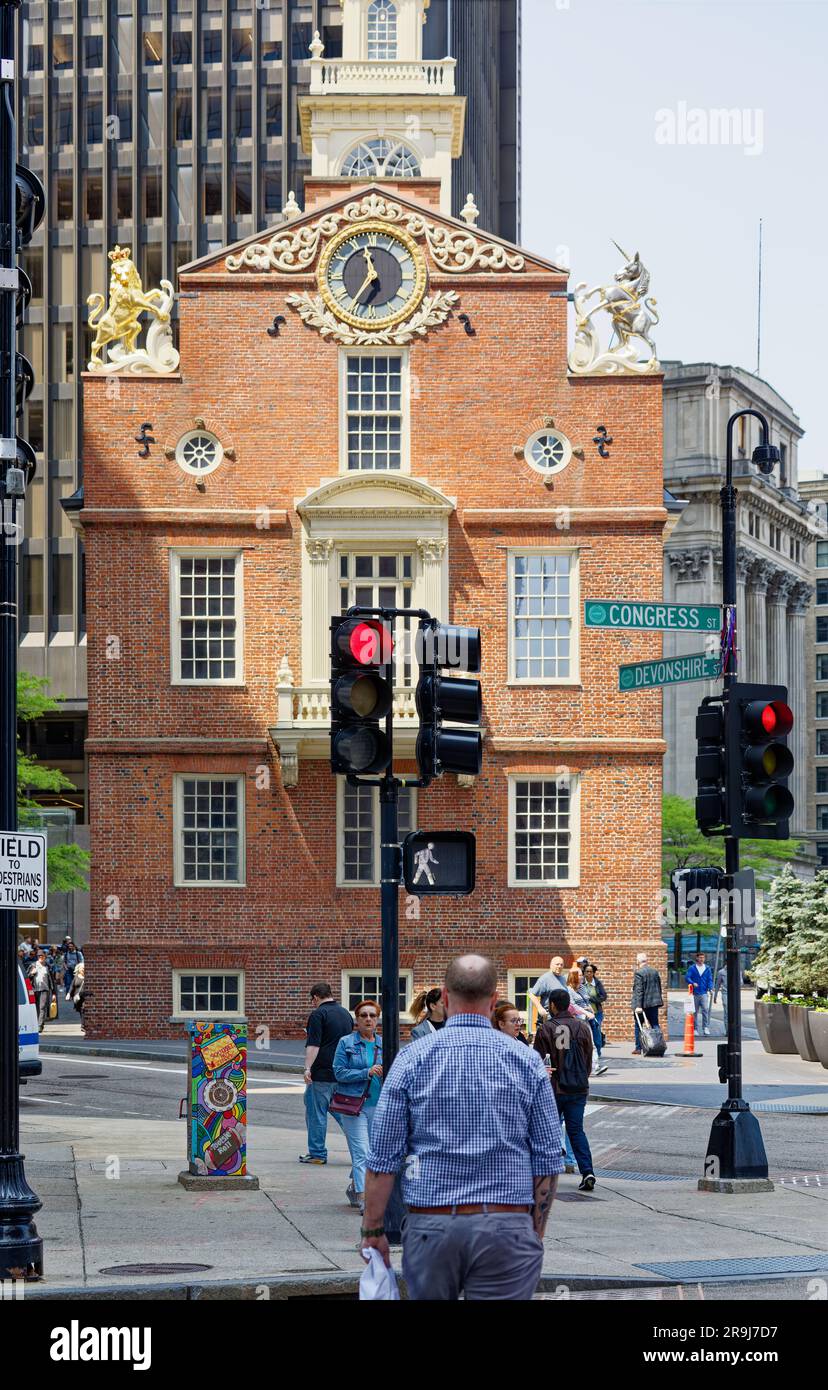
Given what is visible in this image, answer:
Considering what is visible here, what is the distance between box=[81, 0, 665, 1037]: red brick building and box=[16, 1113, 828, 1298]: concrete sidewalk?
16342 mm

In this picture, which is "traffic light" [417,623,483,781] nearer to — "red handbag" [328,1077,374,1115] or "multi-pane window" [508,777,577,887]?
"red handbag" [328,1077,374,1115]

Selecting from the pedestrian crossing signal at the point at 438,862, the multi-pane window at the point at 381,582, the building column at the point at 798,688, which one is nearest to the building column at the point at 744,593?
the building column at the point at 798,688

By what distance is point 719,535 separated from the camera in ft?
348

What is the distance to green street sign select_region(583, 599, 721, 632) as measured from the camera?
16.9 meters

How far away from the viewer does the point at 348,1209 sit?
16156mm

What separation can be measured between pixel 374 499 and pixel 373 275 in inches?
171

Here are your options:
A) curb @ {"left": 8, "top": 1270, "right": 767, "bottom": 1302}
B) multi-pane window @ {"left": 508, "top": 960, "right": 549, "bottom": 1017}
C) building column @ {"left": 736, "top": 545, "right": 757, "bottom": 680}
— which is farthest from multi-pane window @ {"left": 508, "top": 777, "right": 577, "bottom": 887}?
building column @ {"left": 736, "top": 545, "right": 757, "bottom": 680}

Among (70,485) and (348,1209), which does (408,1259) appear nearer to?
(348,1209)

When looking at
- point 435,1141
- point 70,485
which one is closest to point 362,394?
point 435,1141

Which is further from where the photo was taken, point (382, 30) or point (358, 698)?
point (382, 30)

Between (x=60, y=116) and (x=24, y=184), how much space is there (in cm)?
7420

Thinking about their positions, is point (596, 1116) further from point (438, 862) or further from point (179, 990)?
point (179, 990)

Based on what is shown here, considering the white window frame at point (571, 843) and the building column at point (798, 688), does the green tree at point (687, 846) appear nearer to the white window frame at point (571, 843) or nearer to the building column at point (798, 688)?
the building column at point (798, 688)

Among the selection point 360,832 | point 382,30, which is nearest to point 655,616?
point 360,832
